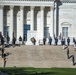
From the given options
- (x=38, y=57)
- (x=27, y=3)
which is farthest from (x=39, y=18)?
(x=38, y=57)

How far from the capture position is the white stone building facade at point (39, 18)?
8269cm

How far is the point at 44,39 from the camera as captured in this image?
76.5m

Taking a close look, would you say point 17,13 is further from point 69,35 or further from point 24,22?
point 69,35

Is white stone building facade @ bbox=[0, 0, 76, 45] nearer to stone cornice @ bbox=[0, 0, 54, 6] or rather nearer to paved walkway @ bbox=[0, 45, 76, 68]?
stone cornice @ bbox=[0, 0, 54, 6]

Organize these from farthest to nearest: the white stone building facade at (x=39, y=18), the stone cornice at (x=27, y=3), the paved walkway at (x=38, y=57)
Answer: the white stone building facade at (x=39, y=18) → the stone cornice at (x=27, y=3) → the paved walkway at (x=38, y=57)

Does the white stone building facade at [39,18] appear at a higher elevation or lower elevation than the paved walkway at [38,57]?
higher

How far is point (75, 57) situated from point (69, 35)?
68.4ft

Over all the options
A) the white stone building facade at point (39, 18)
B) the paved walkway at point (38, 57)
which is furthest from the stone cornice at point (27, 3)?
the paved walkway at point (38, 57)

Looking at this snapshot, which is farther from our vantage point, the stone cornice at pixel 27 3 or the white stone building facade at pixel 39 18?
the white stone building facade at pixel 39 18

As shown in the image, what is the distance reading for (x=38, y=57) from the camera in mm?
62031

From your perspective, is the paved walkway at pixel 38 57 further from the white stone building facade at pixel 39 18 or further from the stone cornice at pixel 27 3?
the stone cornice at pixel 27 3

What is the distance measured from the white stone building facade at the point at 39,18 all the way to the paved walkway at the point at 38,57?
14458 millimetres

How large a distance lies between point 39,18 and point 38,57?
73.3 ft

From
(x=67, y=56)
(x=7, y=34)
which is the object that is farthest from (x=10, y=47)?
(x=7, y=34)
